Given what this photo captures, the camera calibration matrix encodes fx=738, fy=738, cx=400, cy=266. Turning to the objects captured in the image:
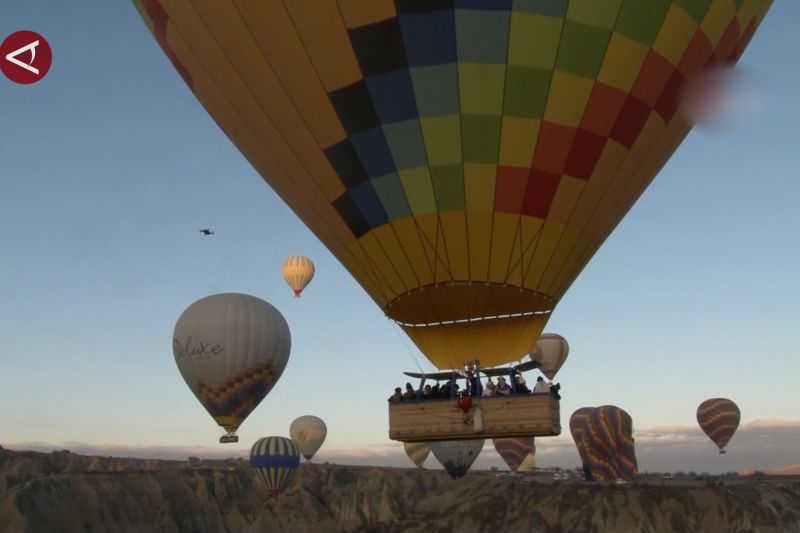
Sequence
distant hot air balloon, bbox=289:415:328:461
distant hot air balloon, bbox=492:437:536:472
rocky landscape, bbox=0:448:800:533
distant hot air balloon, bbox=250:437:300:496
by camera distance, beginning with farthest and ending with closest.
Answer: distant hot air balloon, bbox=492:437:536:472
distant hot air balloon, bbox=289:415:328:461
distant hot air balloon, bbox=250:437:300:496
rocky landscape, bbox=0:448:800:533

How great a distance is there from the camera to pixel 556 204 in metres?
13.2

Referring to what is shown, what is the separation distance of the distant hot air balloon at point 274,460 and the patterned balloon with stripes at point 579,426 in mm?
21704

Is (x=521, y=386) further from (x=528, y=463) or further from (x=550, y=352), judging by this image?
(x=528, y=463)

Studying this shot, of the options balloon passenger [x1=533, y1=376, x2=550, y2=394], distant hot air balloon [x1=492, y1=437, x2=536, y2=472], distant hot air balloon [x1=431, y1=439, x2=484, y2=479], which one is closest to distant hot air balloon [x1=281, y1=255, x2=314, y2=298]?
distant hot air balloon [x1=431, y1=439, x2=484, y2=479]

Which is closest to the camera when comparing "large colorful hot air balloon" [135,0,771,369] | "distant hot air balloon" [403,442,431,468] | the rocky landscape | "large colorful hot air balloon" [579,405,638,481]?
"large colorful hot air balloon" [135,0,771,369]

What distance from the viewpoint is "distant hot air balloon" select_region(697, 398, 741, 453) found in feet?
186

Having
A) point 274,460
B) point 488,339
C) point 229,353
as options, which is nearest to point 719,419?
point 274,460

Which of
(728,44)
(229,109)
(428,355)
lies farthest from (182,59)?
(728,44)

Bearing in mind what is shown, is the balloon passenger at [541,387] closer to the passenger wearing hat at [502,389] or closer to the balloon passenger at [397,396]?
the passenger wearing hat at [502,389]

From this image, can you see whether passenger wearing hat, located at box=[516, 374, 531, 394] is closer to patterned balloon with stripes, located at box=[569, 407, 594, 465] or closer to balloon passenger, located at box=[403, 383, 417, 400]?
balloon passenger, located at box=[403, 383, 417, 400]

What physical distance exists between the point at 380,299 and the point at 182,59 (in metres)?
6.23

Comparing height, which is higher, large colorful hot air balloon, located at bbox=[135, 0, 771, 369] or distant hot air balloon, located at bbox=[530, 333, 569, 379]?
distant hot air balloon, located at bbox=[530, 333, 569, 379]

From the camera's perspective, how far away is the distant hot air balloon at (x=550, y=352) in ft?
132

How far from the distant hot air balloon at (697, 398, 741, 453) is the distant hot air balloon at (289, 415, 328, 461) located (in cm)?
3143
